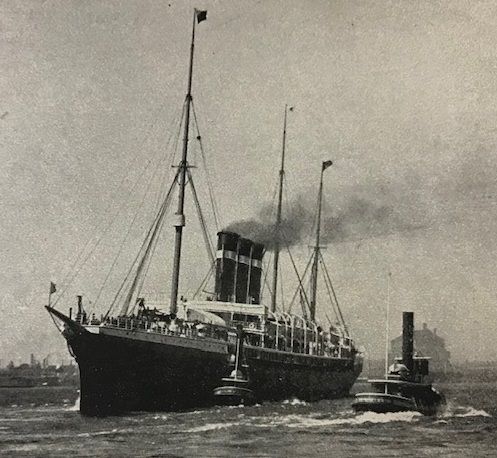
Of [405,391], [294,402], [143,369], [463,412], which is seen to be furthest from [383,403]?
[143,369]

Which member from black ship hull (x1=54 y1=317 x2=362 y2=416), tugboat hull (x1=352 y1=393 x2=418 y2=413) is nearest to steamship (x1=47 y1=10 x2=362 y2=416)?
black ship hull (x1=54 y1=317 x2=362 y2=416)

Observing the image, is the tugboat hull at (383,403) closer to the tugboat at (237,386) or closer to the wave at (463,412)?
the wave at (463,412)

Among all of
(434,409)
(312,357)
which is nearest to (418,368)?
(434,409)

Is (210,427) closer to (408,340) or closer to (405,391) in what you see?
(405,391)

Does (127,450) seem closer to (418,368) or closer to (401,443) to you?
(401,443)

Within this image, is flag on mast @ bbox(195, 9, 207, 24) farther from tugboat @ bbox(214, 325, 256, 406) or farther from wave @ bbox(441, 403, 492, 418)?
wave @ bbox(441, 403, 492, 418)
